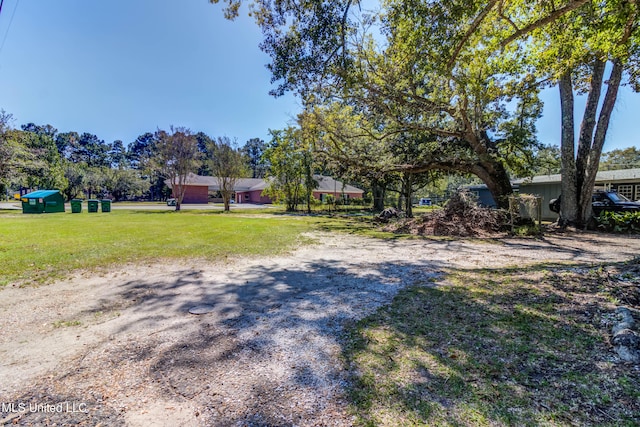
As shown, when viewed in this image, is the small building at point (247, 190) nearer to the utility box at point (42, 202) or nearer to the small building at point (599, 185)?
the utility box at point (42, 202)

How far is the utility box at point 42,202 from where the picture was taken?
20.4 m

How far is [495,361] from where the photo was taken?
7.91 feet

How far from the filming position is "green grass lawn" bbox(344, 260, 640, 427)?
1.83 m

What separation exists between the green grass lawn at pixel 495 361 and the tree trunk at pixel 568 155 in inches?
358

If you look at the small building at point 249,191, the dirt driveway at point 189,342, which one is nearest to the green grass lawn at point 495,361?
the dirt driveway at point 189,342

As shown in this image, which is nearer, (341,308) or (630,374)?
(630,374)

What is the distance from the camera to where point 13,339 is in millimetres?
2986

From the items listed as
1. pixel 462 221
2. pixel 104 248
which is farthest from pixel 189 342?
pixel 462 221

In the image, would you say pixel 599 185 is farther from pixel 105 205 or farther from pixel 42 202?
pixel 42 202

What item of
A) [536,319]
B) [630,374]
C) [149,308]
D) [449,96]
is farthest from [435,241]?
[149,308]

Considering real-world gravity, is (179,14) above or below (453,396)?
above

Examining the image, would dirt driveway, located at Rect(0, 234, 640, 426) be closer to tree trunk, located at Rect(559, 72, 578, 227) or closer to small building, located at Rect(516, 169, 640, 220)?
tree trunk, located at Rect(559, 72, 578, 227)

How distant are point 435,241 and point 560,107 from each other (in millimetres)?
7778

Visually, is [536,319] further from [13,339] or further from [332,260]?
[13,339]
